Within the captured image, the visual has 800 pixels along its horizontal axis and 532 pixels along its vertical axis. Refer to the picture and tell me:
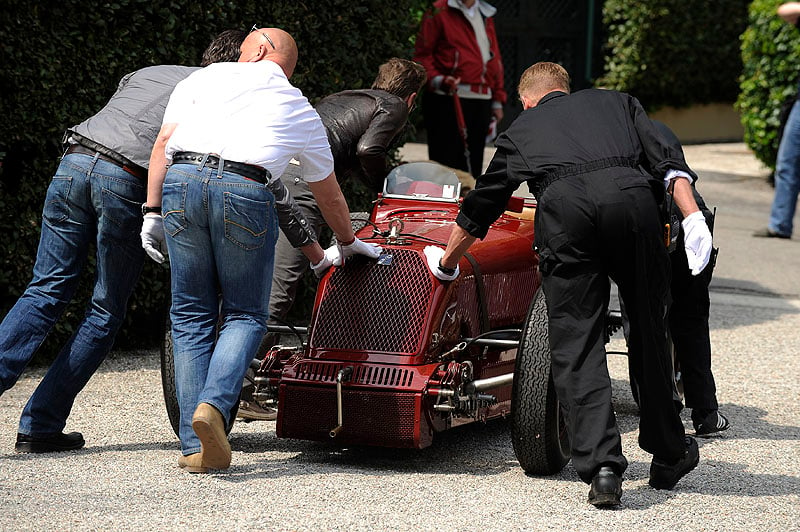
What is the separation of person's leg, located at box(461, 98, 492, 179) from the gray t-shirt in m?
4.26

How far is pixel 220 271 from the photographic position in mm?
4566

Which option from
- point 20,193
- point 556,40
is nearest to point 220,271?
point 20,193

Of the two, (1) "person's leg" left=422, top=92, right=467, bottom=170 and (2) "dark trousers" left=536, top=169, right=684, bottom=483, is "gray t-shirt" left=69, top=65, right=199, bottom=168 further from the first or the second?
(1) "person's leg" left=422, top=92, right=467, bottom=170

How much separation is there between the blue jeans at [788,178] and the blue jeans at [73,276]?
7.66 m

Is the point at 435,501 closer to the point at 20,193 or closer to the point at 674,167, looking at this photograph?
the point at 674,167

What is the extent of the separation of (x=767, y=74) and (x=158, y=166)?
32.7 feet

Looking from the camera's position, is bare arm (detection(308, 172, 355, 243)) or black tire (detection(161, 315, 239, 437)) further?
black tire (detection(161, 315, 239, 437))

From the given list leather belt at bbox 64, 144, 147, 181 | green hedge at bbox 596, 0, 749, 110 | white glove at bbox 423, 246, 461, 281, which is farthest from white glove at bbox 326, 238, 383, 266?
green hedge at bbox 596, 0, 749, 110

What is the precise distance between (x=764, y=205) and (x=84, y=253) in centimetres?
966

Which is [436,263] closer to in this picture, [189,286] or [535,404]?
[535,404]

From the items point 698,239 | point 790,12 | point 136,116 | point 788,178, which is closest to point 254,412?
point 136,116

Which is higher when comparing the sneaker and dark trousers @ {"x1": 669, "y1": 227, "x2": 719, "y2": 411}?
dark trousers @ {"x1": 669, "y1": 227, "x2": 719, "y2": 411}

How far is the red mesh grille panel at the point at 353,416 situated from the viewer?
4707 millimetres

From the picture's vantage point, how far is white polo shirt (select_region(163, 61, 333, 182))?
4531 mm
